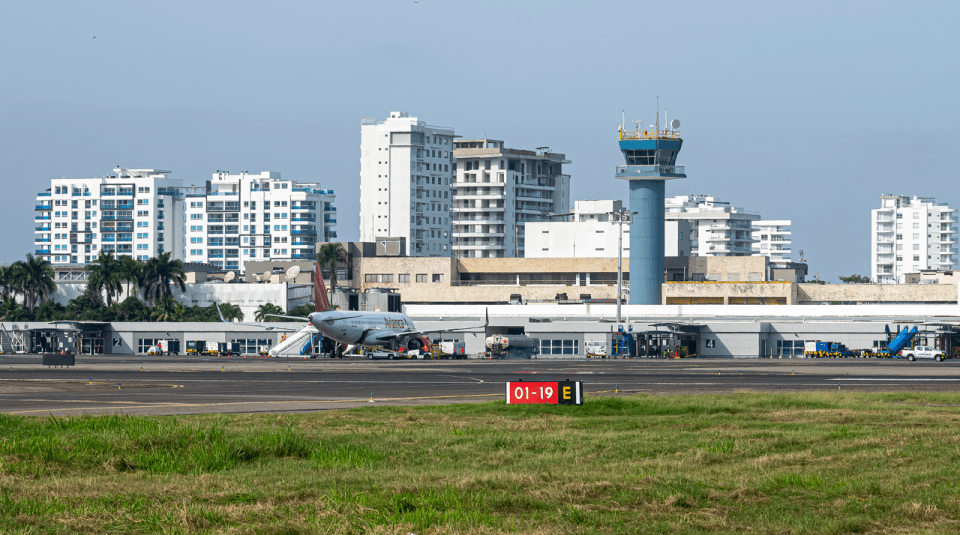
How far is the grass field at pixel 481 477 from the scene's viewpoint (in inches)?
526

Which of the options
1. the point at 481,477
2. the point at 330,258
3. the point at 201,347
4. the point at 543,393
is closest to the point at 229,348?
the point at 201,347

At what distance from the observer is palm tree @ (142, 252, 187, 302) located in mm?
152625

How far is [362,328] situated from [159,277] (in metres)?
67.1

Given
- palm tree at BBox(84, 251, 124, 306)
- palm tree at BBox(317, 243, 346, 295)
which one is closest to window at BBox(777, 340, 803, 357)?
palm tree at BBox(317, 243, 346, 295)

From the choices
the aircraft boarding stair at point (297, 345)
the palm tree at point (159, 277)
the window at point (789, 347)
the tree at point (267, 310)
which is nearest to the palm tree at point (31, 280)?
the palm tree at point (159, 277)

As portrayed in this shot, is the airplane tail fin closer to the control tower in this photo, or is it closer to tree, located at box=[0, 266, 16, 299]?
the control tower

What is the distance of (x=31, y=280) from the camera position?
148625 mm

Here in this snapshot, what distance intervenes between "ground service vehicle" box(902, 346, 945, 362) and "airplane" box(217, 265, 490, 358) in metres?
38.1

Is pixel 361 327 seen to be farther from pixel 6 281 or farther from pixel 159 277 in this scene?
pixel 6 281

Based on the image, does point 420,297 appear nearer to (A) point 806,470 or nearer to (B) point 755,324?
(B) point 755,324

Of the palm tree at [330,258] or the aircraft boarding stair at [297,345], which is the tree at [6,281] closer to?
the palm tree at [330,258]

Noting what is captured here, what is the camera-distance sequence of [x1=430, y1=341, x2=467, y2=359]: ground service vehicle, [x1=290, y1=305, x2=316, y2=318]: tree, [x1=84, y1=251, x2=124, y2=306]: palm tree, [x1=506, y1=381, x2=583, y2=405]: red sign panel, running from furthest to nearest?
[x1=84, y1=251, x2=124, y2=306]: palm tree < [x1=290, y1=305, x2=316, y2=318]: tree < [x1=430, y1=341, x2=467, y2=359]: ground service vehicle < [x1=506, y1=381, x2=583, y2=405]: red sign panel

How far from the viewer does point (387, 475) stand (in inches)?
663

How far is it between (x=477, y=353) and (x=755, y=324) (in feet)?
97.4
